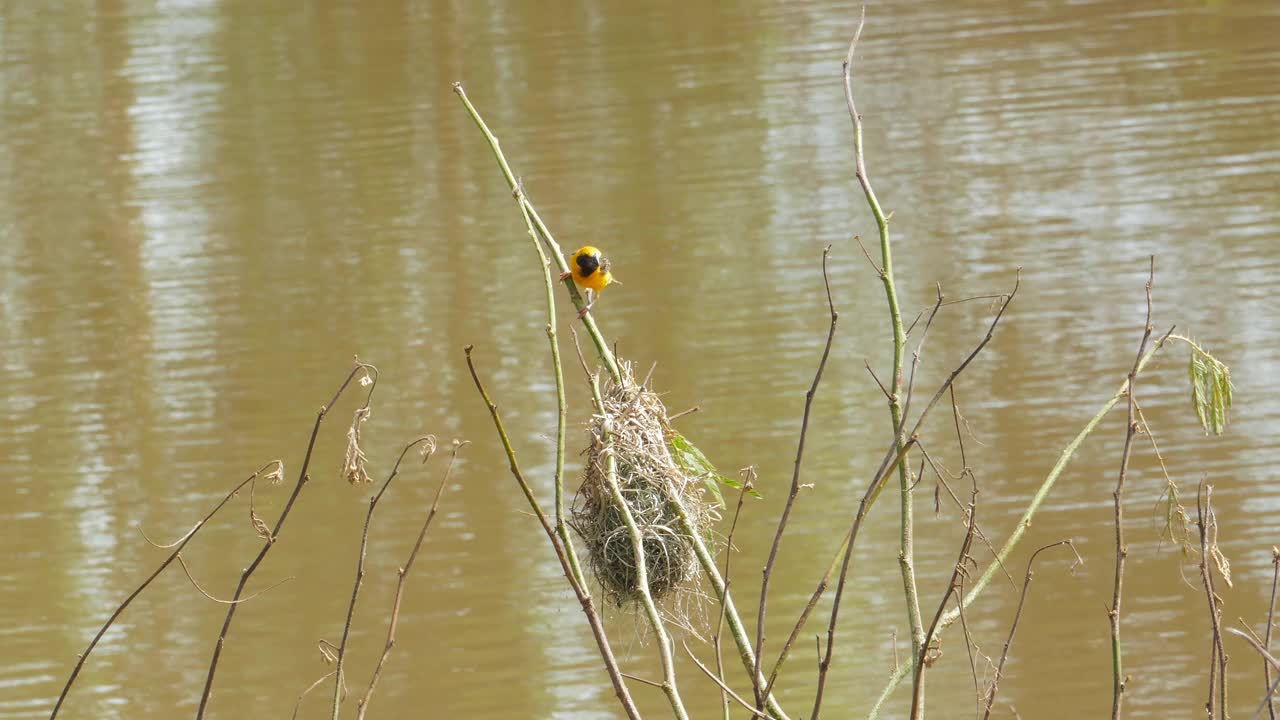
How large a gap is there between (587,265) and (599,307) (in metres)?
4.42

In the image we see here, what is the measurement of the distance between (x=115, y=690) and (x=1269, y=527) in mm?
3310

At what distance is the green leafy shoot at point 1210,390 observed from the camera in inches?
48.2

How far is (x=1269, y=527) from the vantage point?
4207 millimetres

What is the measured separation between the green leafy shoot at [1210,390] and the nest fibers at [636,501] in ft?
1.48

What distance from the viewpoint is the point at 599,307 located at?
6.07 m

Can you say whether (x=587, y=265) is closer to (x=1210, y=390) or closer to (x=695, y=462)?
(x=695, y=462)

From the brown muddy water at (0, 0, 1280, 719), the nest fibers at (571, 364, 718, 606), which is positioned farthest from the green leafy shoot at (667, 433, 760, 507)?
the brown muddy water at (0, 0, 1280, 719)

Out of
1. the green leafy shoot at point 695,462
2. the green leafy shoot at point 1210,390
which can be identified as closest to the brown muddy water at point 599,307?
the green leafy shoot at point 695,462

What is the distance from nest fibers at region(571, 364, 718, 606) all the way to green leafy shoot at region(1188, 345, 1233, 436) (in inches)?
17.7

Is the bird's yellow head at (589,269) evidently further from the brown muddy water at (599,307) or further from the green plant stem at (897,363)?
the green plant stem at (897,363)

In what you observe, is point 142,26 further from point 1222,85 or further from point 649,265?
point 1222,85

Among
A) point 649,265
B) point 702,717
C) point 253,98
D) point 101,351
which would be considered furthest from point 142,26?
point 702,717

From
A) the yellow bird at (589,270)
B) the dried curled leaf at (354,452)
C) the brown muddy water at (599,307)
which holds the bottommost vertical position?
the brown muddy water at (599,307)

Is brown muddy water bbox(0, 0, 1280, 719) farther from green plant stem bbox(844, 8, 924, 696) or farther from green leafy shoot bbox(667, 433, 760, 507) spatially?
green plant stem bbox(844, 8, 924, 696)
